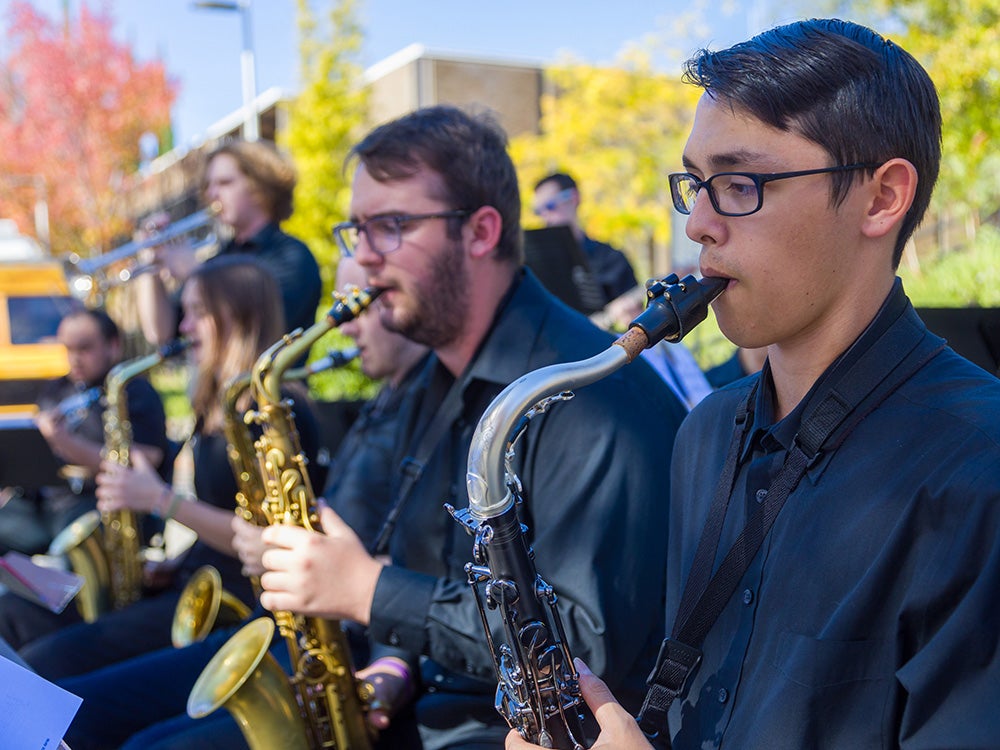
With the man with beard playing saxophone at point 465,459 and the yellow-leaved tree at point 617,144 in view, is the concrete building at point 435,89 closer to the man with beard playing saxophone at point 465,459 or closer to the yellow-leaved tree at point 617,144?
the yellow-leaved tree at point 617,144

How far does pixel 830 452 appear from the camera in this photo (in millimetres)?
1572

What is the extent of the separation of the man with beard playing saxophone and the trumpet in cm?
312

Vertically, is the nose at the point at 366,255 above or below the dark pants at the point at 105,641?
above

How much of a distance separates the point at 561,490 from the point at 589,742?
657mm

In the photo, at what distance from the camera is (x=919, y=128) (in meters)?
1.60

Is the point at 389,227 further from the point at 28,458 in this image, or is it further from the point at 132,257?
the point at 132,257

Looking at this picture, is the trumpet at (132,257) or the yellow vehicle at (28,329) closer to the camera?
the trumpet at (132,257)

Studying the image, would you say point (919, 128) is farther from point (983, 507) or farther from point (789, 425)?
point (983, 507)

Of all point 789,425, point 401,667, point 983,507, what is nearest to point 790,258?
point 789,425

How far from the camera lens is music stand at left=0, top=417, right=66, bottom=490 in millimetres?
5742

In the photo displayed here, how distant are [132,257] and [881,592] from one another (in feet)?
19.3

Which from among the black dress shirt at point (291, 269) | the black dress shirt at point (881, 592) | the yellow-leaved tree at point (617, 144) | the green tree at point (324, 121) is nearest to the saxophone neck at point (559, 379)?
the black dress shirt at point (881, 592)

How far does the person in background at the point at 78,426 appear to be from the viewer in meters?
5.29

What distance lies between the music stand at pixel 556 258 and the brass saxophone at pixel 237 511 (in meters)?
1.59
